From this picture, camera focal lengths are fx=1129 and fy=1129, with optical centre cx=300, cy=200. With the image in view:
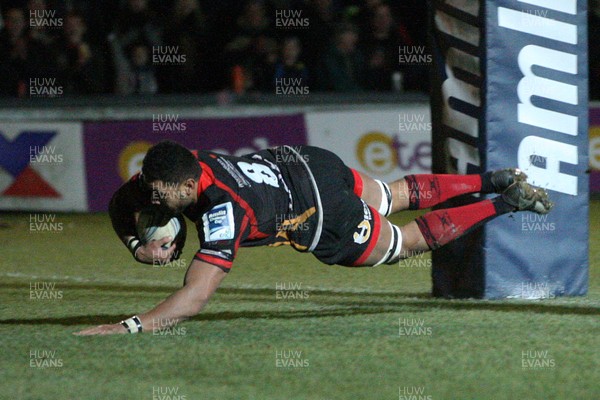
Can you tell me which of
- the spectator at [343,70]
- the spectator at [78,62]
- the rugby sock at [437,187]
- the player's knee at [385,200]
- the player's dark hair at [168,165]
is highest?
the player's dark hair at [168,165]

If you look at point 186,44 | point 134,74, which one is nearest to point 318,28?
point 186,44

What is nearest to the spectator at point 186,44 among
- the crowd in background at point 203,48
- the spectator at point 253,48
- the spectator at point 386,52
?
the crowd in background at point 203,48

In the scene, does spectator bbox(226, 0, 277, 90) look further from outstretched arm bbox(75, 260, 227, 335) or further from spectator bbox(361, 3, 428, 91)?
outstretched arm bbox(75, 260, 227, 335)

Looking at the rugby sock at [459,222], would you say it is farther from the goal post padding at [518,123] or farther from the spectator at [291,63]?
the spectator at [291,63]

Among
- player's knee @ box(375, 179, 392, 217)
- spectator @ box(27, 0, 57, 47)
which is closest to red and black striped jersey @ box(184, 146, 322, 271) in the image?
player's knee @ box(375, 179, 392, 217)

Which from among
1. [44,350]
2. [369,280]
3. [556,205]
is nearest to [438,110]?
[556,205]

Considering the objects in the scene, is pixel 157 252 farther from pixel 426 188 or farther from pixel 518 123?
pixel 518 123

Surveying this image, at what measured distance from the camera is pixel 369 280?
843 centimetres

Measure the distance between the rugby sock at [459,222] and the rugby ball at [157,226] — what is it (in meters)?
1.47

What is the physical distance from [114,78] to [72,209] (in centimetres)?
173

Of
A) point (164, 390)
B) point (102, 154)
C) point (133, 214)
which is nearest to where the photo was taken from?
point (164, 390)

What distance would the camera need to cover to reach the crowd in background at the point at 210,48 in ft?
42.9

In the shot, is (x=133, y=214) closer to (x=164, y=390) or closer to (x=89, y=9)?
(x=164, y=390)

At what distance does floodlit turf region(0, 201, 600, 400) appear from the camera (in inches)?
196
